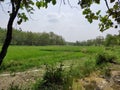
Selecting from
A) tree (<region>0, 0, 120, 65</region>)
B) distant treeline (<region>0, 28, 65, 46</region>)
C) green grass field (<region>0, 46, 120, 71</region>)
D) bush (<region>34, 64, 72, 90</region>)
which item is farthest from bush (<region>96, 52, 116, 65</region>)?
distant treeline (<region>0, 28, 65, 46</region>)

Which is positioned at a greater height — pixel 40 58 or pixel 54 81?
pixel 54 81

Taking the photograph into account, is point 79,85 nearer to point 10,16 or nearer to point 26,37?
point 10,16

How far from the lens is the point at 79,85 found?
9.84m

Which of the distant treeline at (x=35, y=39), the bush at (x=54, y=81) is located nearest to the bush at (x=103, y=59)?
the bush at (x=54, y=81)

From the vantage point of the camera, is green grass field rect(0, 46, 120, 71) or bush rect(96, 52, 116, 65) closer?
bush rect(96, 52, 116, 65)

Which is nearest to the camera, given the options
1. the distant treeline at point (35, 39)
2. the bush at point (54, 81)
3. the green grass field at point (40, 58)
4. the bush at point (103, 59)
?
the bush at point (54, 81)

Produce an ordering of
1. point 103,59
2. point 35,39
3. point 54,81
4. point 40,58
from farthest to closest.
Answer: point 35,39 < point 40,58 < point 103,59 < point 54,81

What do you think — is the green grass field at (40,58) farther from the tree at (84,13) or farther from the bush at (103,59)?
the tree at (84,13)

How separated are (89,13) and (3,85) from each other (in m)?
7.27

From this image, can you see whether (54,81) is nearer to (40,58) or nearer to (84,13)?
(84,13)

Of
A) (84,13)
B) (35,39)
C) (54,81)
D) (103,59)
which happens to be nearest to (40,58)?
(103,59)

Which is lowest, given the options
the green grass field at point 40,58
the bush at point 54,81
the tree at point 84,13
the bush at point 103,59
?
the green grass field at point 40,58

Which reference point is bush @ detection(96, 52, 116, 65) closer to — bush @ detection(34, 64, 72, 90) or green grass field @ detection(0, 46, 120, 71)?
green grass field @ detection(0, 46, 120, 71)

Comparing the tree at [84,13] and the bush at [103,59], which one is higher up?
the tree at [84,13]
